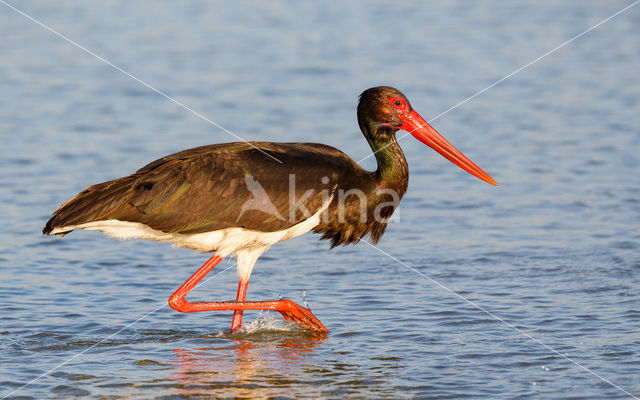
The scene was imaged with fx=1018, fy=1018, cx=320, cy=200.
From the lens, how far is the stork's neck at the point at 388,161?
8203mm

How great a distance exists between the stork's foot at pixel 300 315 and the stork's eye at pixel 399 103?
1.83 metres

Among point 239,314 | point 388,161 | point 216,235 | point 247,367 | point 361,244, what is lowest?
point 247,367

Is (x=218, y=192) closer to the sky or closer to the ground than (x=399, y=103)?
closer to the ground

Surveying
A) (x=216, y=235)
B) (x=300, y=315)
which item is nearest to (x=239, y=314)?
(x=300, y=315)

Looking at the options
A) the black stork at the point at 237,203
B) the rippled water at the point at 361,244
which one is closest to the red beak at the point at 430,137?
the black stork at the point at 237,203

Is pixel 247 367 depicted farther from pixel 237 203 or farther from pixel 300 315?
pixel 237 203

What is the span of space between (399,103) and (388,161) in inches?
20.3

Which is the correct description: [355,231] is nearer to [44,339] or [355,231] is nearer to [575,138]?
[44,339]

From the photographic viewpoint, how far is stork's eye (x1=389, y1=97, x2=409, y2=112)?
329 inches

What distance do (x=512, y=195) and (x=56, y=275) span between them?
535 centimetres

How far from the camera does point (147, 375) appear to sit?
6988 millimetres

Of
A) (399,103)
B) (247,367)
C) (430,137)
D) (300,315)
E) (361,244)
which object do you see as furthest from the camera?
(361,244)

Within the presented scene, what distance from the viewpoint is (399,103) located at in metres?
8.39

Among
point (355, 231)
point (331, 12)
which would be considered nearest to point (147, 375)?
point (355, 231)
